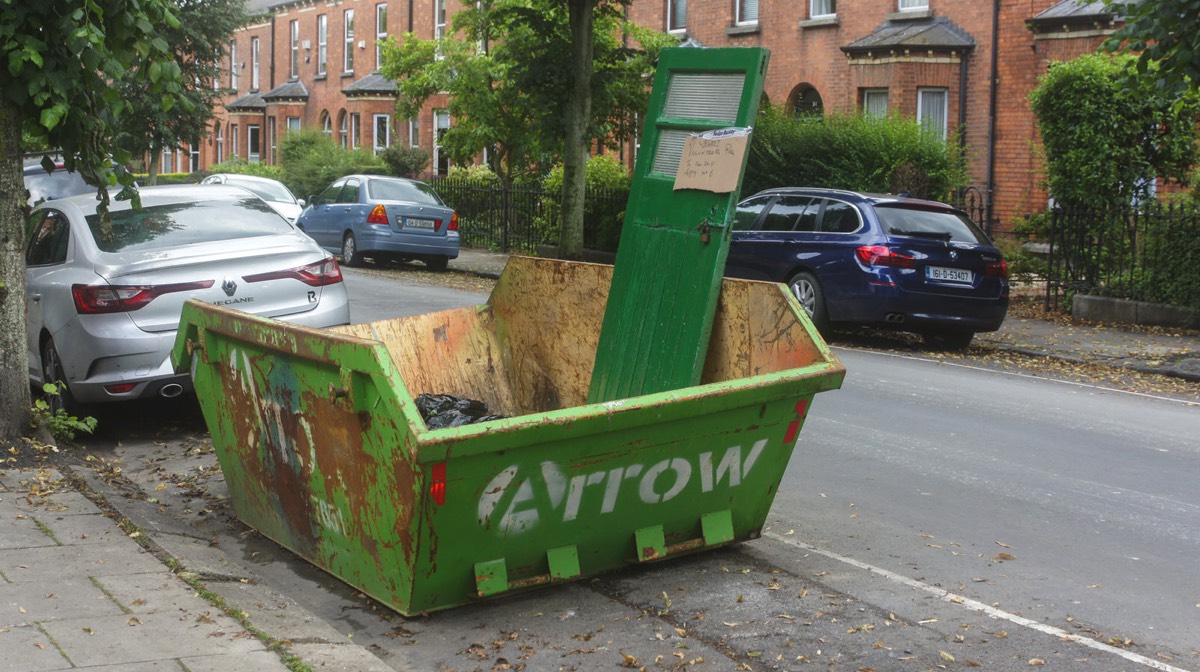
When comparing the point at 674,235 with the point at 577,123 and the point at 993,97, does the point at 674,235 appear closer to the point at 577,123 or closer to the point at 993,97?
the point at 577,123

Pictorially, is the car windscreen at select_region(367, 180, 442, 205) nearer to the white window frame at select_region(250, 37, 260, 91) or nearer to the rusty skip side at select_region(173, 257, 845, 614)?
the rusty skip side at select_region(173, 257, 845, 614)

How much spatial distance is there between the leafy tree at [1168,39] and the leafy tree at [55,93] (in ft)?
28.7

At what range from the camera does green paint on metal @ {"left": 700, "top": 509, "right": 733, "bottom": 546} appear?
18.8 ft

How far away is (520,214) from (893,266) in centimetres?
1530

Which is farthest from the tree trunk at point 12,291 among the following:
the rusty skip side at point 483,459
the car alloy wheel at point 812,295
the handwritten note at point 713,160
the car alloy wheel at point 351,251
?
the car alloy wheel at point 351,251

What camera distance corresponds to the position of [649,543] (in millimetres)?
5555

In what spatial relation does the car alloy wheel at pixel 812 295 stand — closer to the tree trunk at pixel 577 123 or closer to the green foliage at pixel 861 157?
the green foliage at pixel 861 157

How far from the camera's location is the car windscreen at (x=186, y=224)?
909 cm

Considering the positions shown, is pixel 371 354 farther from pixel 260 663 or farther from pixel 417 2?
pixel 417 2

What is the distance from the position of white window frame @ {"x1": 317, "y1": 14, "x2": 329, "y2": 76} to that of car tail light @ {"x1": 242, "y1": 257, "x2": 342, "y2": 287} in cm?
4537

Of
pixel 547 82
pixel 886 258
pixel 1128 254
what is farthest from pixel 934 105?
pixel 886 258

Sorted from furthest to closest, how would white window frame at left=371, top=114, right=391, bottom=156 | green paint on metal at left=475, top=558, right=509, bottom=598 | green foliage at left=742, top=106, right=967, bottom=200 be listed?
white window frame at left=371, top=114, right=391, bottom=156 → green foliage at left=742, top=106, right=967, bottom=200 → green paint on metal at left=475, top=558, right=509, bottom=598

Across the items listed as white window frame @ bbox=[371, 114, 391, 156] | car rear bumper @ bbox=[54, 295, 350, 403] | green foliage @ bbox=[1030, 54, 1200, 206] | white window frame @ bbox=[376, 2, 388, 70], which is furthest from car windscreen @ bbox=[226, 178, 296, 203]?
car rear bumper @ bbox=[54, 295, 350, 403]

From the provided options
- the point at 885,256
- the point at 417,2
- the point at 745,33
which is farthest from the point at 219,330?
the point at 417,2
